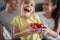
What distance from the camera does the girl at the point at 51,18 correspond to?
1.10 meters

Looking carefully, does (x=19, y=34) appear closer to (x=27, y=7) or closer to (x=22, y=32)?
A: (x=22, y=32)

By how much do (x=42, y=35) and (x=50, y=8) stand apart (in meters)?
0.20

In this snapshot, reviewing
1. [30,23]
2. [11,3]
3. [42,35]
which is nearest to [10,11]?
[11,3]

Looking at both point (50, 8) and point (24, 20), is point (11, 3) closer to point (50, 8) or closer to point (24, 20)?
point (24, 20)

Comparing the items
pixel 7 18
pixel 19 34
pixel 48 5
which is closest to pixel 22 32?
pixel 19 34

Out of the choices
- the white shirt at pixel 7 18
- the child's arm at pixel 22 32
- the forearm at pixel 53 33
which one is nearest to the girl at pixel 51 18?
the forearm at pixel 53 33

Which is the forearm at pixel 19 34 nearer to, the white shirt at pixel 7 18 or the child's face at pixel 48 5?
the white shirt at pixel 7 18

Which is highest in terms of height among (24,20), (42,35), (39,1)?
(39,1)

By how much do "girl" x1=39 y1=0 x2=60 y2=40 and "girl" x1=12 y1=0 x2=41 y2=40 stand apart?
0.26ft

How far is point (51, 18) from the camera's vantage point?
1117 millimetres

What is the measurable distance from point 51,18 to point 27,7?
0.19 metres

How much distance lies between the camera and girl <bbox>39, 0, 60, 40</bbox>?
1104 mm

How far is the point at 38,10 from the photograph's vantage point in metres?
1.10

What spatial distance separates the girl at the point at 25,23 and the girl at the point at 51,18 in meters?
0.08
